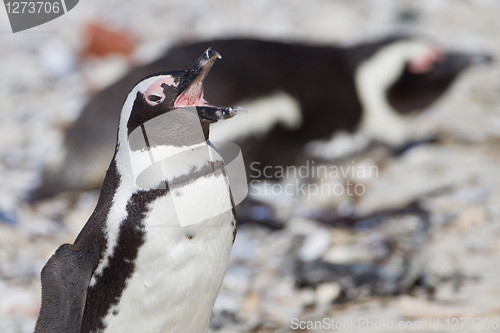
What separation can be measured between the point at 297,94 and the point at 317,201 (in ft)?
1.68

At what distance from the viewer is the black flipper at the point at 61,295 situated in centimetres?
178

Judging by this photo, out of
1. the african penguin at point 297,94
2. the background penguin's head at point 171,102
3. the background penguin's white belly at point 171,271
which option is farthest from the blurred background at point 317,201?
the background penguin's head at point 171,102

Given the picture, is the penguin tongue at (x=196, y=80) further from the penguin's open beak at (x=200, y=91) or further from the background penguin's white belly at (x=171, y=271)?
the background penguin's white belly at (x=171, y=271)

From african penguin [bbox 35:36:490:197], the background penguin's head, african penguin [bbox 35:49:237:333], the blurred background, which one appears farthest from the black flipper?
african penguin [bbox 35:36:490:197]

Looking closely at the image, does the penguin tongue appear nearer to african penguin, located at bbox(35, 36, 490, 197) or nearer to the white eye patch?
the white eye patch

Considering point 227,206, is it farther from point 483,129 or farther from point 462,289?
point 483,129

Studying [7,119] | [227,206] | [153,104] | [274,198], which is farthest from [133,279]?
[7,119]

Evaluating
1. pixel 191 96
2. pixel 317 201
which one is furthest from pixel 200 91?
pixel 317 201

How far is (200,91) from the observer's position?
1779 millimetres

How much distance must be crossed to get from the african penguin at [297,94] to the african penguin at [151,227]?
5.97ft

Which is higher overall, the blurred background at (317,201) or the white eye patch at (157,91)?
the white eye patch at (157,91)

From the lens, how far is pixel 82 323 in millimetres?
1816

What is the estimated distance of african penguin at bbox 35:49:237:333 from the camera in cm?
176

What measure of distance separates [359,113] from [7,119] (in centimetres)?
191
